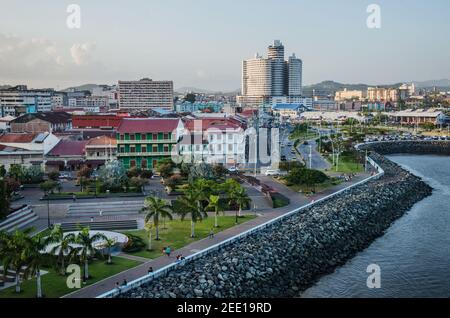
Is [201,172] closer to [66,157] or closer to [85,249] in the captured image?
[66,157]

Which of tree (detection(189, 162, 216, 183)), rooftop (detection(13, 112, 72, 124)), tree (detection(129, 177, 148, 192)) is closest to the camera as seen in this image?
tree (detection(129, 177, 148, 192))

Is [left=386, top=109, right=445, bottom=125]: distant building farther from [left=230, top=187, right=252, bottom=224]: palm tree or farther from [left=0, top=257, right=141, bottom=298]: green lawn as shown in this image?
[left=0, top=257, right=141, bottom=298]: green lawn

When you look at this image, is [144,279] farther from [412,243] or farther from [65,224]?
[412,243]

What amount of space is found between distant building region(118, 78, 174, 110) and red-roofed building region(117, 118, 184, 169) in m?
102

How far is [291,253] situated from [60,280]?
12.3 metres

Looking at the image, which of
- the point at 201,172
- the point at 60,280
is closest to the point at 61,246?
the point at 60,280

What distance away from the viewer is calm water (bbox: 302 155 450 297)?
25.4 meters

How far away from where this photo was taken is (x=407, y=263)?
29.2 m

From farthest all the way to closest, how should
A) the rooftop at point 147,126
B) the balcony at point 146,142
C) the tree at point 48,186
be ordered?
the rooftop at point 147,126, the balcony at point 146,142, the tree at point 48,186

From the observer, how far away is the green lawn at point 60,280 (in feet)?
68.1

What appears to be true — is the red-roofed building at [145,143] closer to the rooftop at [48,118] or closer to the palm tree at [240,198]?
the palm tree at [240,198]

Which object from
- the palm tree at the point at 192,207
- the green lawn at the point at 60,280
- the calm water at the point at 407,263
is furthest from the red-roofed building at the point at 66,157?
the calm water at the point at 407,263

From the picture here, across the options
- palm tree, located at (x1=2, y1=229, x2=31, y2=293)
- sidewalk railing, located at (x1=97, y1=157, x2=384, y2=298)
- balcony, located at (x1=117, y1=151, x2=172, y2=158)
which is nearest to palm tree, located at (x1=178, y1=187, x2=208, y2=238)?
sidewalk railing, located at (x1=97, y1=157, x2=384, y2=298)

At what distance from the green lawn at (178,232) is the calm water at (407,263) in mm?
7097
